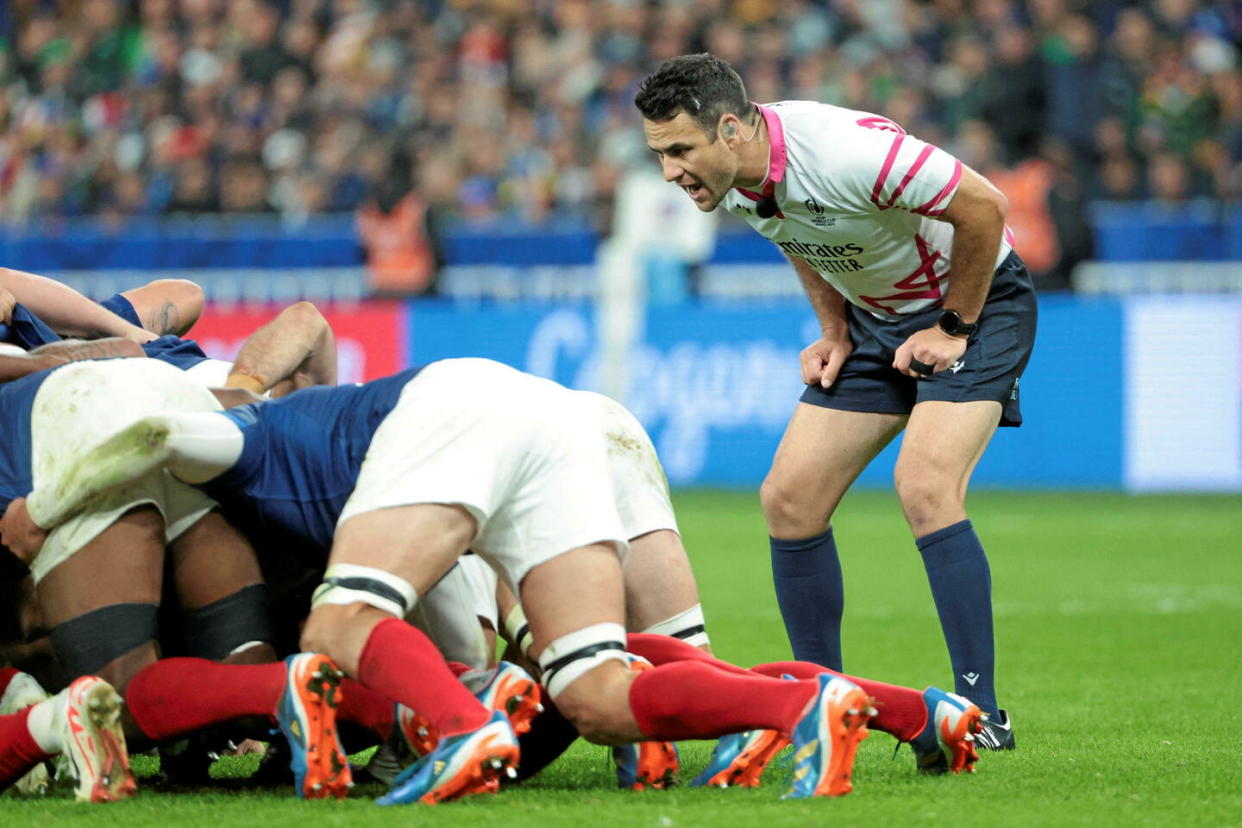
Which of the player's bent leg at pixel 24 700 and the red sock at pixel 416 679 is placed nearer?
the red sock at pixel 416 679

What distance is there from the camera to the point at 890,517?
12.6m

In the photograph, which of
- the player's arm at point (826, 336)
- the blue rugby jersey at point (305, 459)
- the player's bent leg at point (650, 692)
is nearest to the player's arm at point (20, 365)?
the blue rugby jersey at point (305, 459)

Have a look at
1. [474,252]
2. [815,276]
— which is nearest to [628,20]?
[474,252]

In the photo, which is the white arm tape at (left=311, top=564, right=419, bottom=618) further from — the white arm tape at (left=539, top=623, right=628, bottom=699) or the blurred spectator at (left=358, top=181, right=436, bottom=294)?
the blurred spectator at (left=358, top=181, right=436, bottom=294)

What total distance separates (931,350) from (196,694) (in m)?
2.25

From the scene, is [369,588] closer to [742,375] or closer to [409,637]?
[409,637]

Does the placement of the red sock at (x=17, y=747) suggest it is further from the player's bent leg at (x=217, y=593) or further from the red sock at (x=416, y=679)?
the red sock at (x=416, y=679)

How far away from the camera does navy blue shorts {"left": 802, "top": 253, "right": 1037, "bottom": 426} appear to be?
201 inches

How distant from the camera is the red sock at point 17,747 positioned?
3916 millimetres

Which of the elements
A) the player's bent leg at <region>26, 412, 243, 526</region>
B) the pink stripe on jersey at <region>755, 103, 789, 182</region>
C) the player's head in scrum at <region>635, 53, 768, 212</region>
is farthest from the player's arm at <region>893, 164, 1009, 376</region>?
the player's bent leg at <region>26, 412, 243, 526</region>

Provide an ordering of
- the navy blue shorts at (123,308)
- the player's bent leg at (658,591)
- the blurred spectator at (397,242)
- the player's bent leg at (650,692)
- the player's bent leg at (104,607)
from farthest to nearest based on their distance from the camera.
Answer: the blurred spectator at (397,242)
the navy blue shorts at (123,308)
the player's bent leg at (658,591)
the player's bent leg at (104,607)
the player's bent leg at (650,692)

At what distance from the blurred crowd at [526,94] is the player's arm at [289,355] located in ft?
30.2

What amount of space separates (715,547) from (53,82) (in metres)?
11.2

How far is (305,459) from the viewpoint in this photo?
411 cm
